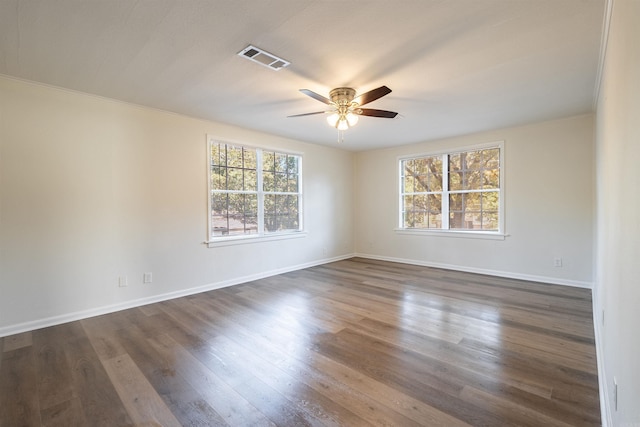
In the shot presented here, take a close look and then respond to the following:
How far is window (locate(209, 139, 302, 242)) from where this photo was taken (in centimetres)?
447

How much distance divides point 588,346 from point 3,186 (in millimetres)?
5545

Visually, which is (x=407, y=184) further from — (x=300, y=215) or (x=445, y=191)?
(x=300, y=215)

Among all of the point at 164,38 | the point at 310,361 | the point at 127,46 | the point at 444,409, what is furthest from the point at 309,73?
the point at 444,409

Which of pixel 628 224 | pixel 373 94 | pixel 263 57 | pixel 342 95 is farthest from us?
pixel 342 95

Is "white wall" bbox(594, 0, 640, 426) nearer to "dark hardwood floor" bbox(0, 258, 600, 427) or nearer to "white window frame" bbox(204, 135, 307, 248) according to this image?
"dark hardwood floor" bbox(0, 258, 600, 427)

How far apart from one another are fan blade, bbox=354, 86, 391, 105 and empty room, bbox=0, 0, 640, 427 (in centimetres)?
3

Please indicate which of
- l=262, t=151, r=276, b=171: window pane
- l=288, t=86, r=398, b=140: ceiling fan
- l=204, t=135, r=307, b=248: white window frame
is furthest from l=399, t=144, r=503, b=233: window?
l=288, t=86, r=398, b=140: ceiling fan

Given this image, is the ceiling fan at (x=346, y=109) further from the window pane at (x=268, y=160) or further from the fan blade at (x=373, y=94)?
the window pane at (x=268, y=160)

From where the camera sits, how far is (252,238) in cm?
484

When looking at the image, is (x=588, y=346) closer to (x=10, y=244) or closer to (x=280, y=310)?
(x=280, y=310)

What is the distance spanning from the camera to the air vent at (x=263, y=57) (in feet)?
7.61

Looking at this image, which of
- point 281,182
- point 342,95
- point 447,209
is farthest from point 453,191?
point 342,95

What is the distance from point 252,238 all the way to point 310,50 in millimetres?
3211

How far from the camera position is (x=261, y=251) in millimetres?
4992
